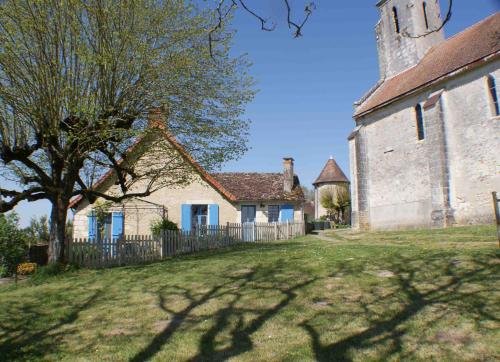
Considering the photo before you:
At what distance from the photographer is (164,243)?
1515 cm

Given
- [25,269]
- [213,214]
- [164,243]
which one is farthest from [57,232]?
[213,214]

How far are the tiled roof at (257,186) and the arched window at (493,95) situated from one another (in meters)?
12.9

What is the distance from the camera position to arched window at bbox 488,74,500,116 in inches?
622

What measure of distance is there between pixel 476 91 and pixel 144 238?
601 inches

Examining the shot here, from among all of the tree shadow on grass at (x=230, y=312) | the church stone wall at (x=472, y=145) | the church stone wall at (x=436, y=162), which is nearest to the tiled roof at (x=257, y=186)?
the church stone wall at (x=436, y=162)

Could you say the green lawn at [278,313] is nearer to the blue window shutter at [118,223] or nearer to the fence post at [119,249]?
the fence post at [119,249]

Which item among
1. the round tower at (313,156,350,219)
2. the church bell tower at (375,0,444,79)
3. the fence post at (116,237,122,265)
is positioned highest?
the church bell tower at (375,0,444,79)

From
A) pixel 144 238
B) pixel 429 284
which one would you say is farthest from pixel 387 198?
pixel 429 284

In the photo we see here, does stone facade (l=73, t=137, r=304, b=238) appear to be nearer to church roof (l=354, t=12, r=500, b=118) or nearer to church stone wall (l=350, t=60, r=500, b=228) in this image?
church stone wall (l=350, t=60, r=500, b=228)

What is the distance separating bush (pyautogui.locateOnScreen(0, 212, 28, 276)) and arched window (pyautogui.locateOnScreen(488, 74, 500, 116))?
19.2 meters

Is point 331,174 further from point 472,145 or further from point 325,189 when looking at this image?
point 472,145

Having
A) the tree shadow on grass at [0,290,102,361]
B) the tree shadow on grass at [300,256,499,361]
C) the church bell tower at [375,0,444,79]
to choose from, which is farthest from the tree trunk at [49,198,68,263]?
the church bell tower at [375,0,444,79]

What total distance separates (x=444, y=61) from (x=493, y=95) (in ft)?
13.3

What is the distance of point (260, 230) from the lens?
859 inches
